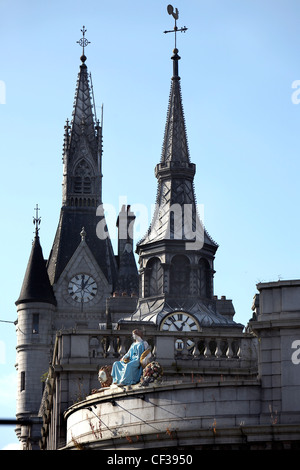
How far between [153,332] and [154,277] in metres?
36.5

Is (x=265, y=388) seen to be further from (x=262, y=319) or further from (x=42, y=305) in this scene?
(x=42, y=305)

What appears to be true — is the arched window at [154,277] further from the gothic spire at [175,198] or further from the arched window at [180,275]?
the gothic spire at [175,198]

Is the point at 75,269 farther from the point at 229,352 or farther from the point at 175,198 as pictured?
the point at 229,352

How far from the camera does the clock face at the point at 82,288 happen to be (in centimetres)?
14088

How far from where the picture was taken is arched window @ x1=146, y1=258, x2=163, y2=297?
255 feet

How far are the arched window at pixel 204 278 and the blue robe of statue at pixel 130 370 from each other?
43.0 meters

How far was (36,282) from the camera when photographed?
135 meters

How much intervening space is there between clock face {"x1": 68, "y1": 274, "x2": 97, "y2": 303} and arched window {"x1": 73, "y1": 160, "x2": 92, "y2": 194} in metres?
12.9

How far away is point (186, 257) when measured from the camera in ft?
262

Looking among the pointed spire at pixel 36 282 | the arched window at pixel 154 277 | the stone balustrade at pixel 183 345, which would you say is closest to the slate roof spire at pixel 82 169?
the pointed spire at pixel 36 282

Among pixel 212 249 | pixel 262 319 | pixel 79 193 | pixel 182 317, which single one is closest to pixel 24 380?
pixel 79 193

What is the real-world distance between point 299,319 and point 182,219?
42.9 metres

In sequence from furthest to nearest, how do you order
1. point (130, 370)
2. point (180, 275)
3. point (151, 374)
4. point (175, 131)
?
point (175, 131)
point (180, 275)
point (130, 370)
point (151, 374)

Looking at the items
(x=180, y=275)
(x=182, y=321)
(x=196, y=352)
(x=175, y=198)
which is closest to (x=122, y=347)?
(x=196, y=352)
